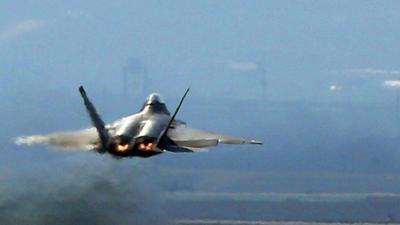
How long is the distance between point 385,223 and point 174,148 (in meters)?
75.1

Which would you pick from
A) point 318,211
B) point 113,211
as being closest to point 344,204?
point 318,211

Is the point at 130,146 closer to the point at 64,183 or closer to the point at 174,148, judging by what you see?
the point at 174,148

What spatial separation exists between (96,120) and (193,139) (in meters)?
3.68

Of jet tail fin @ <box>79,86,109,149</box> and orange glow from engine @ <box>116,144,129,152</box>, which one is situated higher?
jet tail fin @ <box>79,86,109,149</box>

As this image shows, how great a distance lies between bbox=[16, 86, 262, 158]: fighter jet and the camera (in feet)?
159

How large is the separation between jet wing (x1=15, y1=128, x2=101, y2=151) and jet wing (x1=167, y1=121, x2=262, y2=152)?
9.01ft

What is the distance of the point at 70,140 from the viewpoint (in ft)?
172

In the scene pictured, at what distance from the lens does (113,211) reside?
220 feet

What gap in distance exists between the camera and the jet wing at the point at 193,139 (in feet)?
163

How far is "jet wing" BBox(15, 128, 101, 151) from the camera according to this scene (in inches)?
2007

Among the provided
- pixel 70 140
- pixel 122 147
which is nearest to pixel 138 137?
pixel 122 147

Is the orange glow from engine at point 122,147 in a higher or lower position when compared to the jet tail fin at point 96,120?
lower

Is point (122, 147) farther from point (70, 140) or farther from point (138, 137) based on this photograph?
point (70, 140)

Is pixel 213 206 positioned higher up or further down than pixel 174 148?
further down
